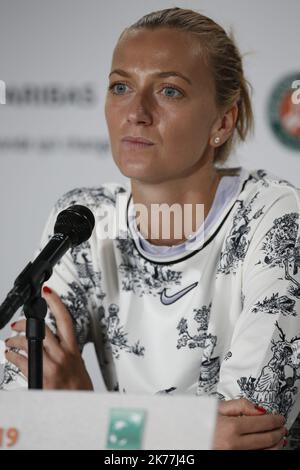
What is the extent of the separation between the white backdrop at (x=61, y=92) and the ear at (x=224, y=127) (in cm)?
32

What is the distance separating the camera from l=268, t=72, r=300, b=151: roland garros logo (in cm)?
207

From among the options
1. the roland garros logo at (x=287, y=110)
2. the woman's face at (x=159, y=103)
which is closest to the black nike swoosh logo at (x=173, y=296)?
the woman's face at (x=159, y=103)

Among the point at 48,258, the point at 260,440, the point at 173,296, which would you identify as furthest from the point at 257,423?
the point at 173,296

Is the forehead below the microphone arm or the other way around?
Result: the other way around

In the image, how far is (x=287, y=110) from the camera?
2068mm

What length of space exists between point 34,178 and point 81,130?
21 cm

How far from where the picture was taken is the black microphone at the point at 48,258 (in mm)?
1032

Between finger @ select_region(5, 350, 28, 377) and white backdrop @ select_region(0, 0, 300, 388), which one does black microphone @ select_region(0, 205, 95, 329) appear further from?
white backdrop @ select_region(0, 0, 300, 388)

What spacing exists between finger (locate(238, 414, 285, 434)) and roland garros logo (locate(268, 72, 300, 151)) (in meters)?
1.04

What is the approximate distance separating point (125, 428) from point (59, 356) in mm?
774

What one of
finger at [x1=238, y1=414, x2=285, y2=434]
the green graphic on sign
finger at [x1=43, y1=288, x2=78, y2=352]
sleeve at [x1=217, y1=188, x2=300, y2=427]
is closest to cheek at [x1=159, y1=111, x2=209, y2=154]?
sleeve at [x1=217, y1=188, x2=300, y2=427]

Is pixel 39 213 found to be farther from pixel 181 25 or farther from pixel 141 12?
pixel 181 25

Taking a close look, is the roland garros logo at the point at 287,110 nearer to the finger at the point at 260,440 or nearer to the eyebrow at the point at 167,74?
the eyebrow at the point at 167,74
